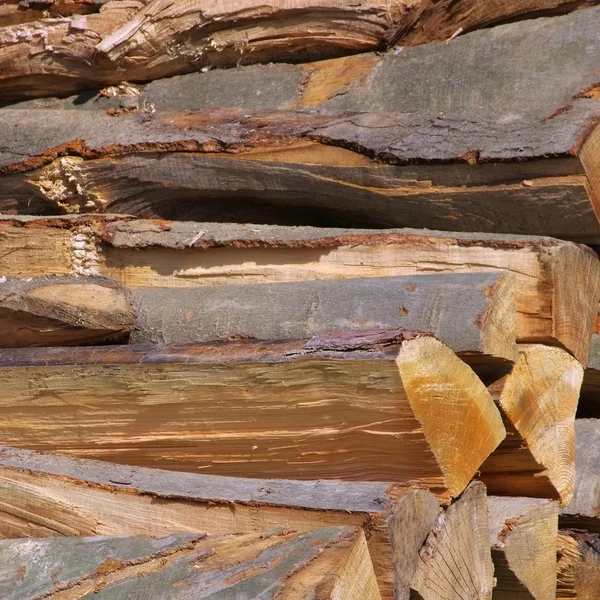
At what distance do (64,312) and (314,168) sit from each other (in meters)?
0.86

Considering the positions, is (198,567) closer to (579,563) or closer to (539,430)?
(539,430)

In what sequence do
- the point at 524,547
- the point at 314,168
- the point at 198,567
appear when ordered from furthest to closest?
the point at 314,168 < the point at 524,547 < the point at 198,567

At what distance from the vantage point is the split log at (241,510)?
2.16 m

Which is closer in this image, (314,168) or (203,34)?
(314,168)

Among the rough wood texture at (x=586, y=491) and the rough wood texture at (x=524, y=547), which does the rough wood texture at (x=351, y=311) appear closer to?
the rough wood texture at (x=524, y=547)

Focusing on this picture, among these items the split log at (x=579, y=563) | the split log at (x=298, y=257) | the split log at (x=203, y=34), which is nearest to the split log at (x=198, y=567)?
the split log at (x=298, y=257)

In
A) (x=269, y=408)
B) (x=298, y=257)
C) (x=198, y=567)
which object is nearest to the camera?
(x=198, y=567)

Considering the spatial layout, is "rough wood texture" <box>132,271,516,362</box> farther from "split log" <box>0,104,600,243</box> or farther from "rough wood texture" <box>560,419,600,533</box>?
"rough wood texture" <box>560,419,600,533</box>

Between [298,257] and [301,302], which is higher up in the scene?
[298,257]

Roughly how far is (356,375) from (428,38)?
1602 mm

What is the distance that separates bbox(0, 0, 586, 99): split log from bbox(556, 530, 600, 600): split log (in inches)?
66.7

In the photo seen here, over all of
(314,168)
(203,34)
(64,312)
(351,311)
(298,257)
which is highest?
(203,34)

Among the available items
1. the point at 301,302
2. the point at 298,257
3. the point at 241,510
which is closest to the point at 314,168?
the point at 298,257

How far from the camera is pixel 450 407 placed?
7.80ft
